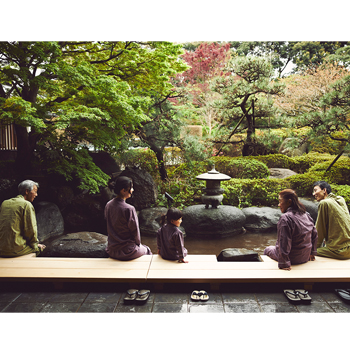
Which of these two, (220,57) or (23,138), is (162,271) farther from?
(220,57)

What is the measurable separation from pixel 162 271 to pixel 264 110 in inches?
318

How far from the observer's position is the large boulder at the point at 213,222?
22.8 feet

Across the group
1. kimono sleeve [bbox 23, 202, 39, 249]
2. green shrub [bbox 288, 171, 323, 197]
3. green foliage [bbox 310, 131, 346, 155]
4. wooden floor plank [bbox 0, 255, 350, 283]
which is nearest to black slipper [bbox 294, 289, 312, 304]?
wooden floor plank [bbox 0, 255, 350, 283]

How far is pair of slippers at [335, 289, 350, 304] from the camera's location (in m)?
3.30

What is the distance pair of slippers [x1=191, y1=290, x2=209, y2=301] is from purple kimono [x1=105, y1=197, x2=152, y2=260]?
98 cm

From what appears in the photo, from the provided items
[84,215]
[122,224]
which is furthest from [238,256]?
[84,215]

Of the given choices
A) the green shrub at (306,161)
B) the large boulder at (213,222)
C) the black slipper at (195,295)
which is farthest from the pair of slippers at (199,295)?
the green shrub at (306,161)

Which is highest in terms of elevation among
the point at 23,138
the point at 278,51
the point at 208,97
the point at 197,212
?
the point at 278,51

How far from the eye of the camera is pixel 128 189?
146 inches

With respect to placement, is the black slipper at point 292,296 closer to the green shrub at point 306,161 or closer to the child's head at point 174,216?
the child's head at point 174,216

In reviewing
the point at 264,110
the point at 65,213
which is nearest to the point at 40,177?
the point at 65,213

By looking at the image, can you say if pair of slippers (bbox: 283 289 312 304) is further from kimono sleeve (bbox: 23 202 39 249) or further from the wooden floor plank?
kimono sleeve (bbox: 23 202 39 249)

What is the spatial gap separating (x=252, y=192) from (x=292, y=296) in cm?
530

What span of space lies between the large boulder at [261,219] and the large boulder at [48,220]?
4997 mm
